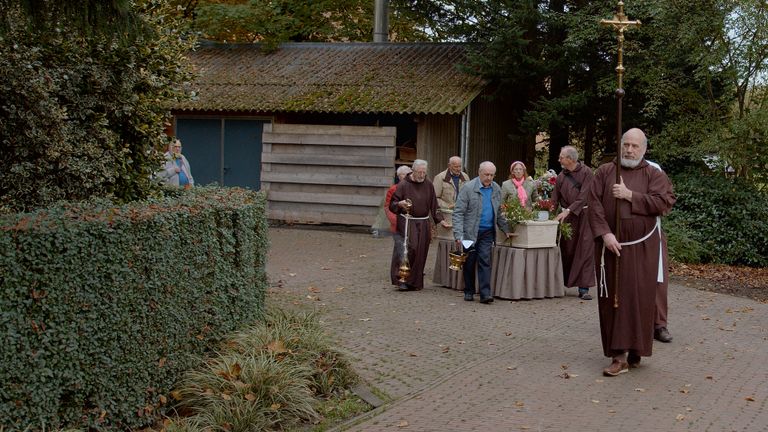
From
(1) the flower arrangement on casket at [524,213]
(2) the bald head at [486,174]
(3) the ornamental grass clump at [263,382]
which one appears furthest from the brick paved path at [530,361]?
(2) the bald head at [486,174]

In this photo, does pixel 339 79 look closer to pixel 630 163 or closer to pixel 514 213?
pixel 514 213

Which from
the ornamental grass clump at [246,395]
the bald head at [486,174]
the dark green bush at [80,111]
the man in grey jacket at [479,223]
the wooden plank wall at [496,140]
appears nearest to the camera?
the ornamental grass clump at [246,395]

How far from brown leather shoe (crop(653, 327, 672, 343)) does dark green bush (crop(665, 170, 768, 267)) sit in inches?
332

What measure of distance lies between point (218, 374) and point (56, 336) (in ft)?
5.55

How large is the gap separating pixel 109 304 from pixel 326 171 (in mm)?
15604

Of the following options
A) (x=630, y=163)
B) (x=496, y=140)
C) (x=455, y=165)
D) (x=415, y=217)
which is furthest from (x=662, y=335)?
(x=496, y=140)

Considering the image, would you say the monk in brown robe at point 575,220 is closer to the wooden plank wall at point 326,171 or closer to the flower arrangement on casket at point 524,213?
the flower arrangement on casket at point 524,213

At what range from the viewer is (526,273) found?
13320mm

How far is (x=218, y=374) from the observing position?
765 centimetres

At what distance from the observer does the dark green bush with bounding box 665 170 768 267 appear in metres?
18.9

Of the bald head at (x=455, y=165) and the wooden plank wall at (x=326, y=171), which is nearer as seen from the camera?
the bald head at (x=455, y=165)

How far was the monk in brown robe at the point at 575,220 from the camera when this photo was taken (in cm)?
1356

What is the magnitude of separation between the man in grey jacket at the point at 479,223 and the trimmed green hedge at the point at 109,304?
4.79 meters

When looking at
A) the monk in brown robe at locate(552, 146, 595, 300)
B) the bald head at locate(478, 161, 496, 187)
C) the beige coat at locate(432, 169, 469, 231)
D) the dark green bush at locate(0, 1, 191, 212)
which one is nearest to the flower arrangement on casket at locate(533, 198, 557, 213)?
the monk in brown robe at locate(552, 146, 595, 300)
